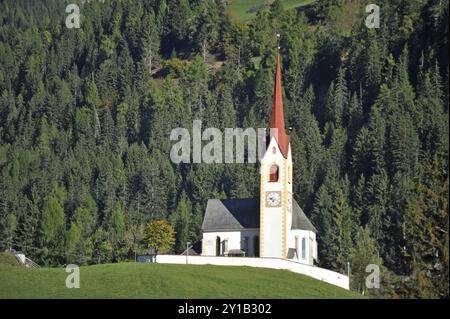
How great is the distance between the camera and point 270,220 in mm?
110438

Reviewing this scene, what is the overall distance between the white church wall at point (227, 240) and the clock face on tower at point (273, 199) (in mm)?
2936

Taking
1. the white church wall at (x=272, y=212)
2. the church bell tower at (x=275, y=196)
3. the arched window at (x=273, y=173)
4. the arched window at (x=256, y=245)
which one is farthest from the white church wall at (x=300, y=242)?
the arched window at (x=273, y=173)

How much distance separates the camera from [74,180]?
187000mm

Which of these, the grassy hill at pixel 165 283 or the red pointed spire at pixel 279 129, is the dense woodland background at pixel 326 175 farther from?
the grassy hill at pixel 165 283

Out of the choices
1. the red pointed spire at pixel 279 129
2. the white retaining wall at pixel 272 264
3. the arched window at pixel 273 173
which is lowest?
the white retaining wall at pixel 272 264

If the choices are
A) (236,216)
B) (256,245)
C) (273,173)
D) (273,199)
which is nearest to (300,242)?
(256,245)

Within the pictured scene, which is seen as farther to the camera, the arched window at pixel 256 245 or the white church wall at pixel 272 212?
the arched window at pixel 256 245

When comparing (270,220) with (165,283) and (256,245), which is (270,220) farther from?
(165,283)

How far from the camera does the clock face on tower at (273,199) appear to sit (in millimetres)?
110438

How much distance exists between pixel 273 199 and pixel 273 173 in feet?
7.04

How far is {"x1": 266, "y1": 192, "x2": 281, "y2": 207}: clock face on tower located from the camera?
11044 cm

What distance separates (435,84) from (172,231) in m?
44.5
